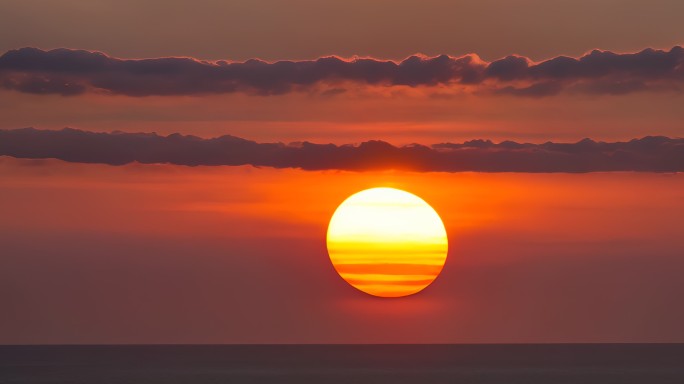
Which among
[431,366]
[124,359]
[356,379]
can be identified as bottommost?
[356,379]

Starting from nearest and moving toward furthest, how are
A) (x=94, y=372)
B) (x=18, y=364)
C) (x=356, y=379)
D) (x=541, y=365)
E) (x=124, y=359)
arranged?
1. (x=356, y=379)
2. (x=94, y=372)
3. (x=18, y=364)
4. (x=541, y=365)
5. (x=124, y=359)

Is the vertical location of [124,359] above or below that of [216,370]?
above

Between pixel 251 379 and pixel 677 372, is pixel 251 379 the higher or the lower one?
the lower one

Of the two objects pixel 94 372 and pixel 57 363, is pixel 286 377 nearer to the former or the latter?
pixel 94 372

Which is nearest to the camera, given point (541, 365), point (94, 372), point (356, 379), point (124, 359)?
point (356, 379)

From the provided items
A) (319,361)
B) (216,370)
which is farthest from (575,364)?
(216,370)

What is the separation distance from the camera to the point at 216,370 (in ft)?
400

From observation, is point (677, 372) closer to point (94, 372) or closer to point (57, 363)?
point (94, 372)

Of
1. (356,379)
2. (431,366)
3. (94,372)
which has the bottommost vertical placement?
(356,379)

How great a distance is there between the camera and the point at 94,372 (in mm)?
117812

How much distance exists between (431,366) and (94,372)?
35695 millimetres

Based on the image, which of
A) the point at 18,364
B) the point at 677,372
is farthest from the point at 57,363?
the point at 677,372

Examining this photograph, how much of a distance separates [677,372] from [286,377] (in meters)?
39.8

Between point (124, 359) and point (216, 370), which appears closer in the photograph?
point (216, 370)
